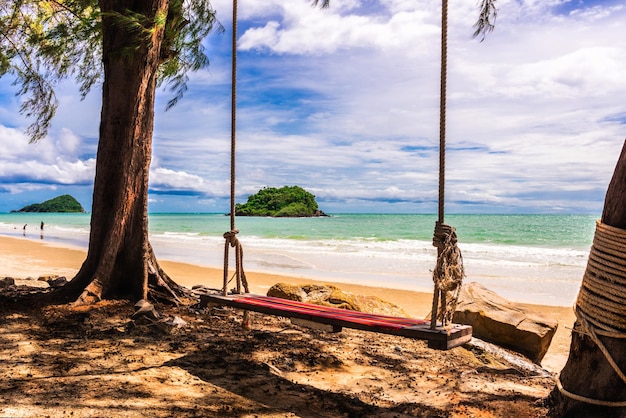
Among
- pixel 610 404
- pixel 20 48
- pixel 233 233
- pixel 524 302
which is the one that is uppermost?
pixel 20 48

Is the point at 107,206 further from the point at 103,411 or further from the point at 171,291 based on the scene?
the point at 103,411

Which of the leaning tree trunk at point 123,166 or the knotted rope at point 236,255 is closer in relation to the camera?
the knotted rope at point 236,255

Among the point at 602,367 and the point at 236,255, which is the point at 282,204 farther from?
the point at 602,367

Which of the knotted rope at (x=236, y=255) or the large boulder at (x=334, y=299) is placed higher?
the knotted rope at (x=236, y=255)

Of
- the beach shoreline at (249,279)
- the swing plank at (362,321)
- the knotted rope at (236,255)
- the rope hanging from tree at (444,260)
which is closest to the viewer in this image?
the swing plank at (362,321)

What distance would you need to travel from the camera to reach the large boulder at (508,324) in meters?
5.32

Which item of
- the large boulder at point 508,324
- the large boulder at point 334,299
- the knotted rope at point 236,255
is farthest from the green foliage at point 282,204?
the knotted rope at point 236,255

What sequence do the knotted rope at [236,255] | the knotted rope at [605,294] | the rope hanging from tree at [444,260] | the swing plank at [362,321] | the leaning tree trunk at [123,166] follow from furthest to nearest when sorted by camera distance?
the leaning tree trunk at [123,166] < the knotted rope at [236,255] < the rope hanging from tree at [444,260] < the swing plank at [362,321] < the knotted rope at [605,294]

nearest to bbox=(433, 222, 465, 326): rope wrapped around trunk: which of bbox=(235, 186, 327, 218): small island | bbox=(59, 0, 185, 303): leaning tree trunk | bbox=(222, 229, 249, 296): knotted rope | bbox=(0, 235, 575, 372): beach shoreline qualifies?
bbox=(222, 229, 249, 296): knotted rope

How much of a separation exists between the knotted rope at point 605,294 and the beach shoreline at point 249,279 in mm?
3332

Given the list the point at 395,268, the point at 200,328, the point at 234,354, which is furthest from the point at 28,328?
the point at 395,268

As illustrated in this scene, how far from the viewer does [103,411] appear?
272cm

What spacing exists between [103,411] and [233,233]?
5.49 ft

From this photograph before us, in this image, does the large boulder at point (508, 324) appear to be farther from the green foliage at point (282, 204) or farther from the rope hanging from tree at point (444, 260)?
the green foliage at point (282, 204)
